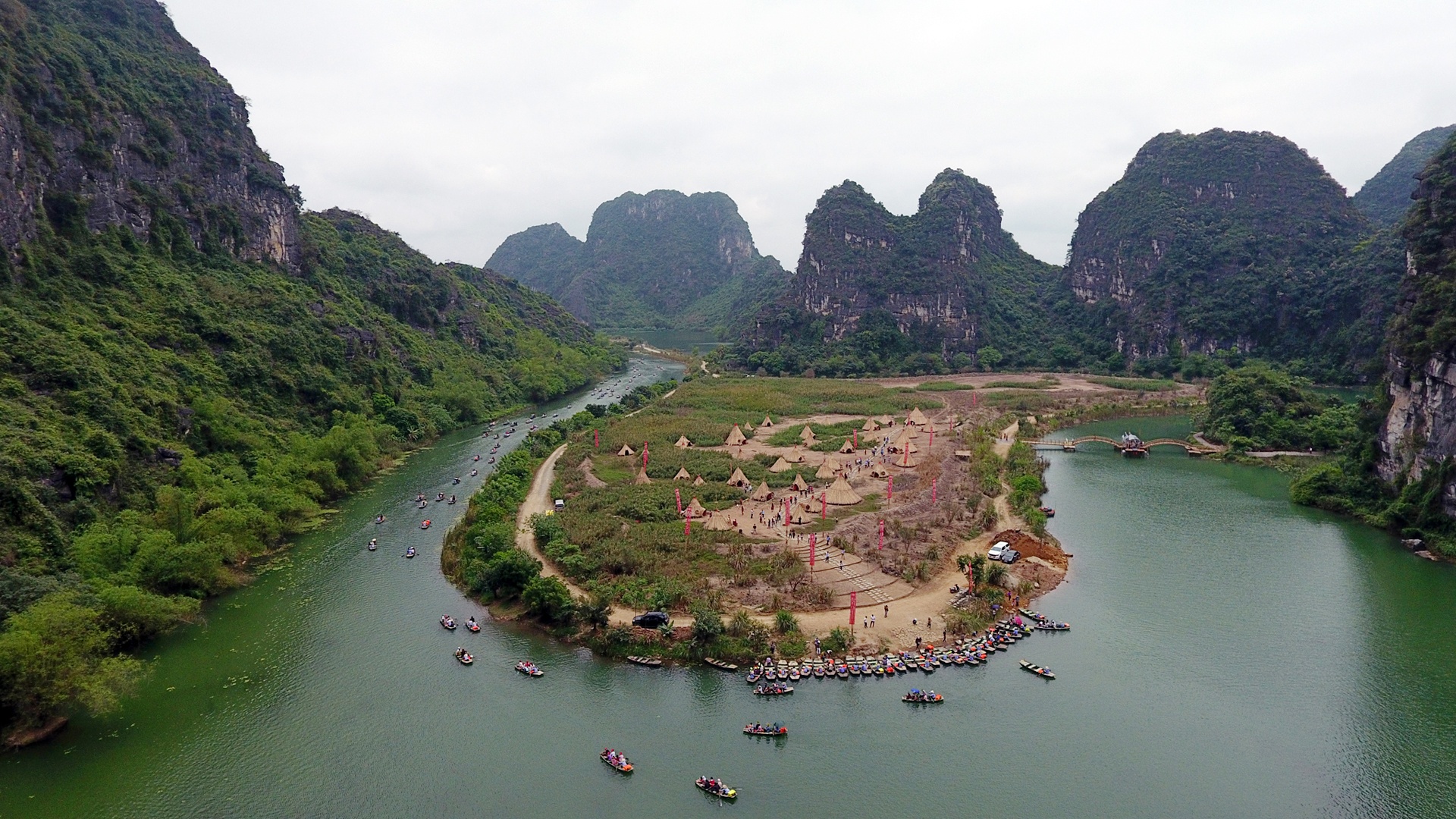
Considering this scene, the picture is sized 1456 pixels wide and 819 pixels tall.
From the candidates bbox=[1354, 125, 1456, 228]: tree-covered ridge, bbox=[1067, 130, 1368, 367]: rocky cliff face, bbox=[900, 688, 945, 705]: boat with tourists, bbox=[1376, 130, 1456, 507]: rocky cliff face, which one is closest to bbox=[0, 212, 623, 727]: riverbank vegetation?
bbox=[900, 688, 945, 705]: boat with tourists

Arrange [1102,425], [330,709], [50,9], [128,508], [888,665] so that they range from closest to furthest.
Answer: [330,709] < [888,665] < [128,508] < [50,9] < [1102,425]

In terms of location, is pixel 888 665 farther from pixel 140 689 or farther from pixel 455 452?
pixel 455 452

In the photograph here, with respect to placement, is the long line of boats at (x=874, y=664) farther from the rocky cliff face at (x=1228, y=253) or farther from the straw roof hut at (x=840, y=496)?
the rocky cliff face at (x=1228, y=253)

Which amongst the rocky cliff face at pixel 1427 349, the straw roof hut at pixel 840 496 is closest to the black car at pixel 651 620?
the straw roof hut at pixel 840 496

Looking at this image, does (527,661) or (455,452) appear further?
(455,452)

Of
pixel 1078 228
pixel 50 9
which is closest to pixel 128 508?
pixel 50 9

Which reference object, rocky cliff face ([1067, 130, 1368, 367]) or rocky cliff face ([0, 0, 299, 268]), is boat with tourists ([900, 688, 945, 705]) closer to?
rocky cliff face ([0, 0, 299, 268])

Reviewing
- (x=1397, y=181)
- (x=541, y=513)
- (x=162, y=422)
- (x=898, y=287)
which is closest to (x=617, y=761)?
(x=541, y=513)

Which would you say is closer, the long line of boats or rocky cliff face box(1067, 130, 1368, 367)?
the long line of boats
